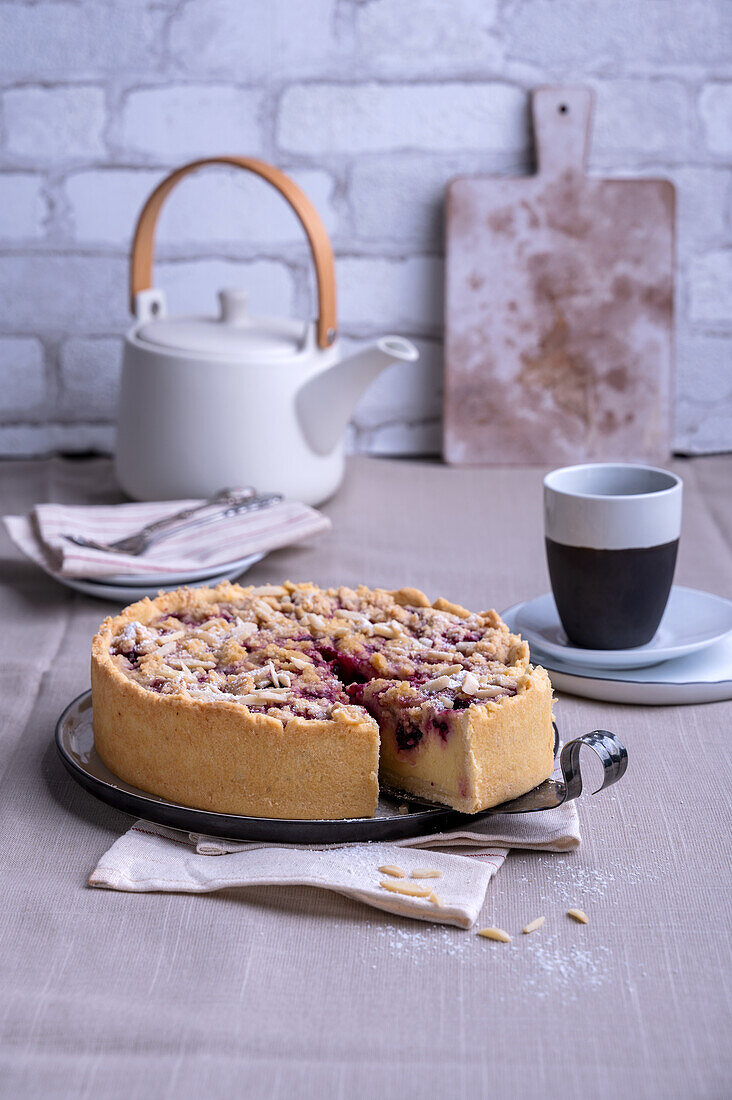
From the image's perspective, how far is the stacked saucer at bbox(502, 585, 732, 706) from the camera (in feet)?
3.11

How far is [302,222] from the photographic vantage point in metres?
1.38

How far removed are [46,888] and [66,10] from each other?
4.21 feet

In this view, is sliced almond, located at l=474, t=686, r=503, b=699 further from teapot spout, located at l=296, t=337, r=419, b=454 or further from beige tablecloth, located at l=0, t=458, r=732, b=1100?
teapot spout, located at l=296, t=337, r=419, b=454

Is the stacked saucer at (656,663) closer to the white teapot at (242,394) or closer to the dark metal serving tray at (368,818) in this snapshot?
the dark metal serving tray at (368,818)

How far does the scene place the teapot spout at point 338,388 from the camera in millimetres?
1358

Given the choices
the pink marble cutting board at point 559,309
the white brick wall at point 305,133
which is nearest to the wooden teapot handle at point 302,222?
the white brick wall at point 305,133

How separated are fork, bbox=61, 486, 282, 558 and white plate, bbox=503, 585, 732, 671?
1.20ft

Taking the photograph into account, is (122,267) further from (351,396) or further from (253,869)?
(253,869)

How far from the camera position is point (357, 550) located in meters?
1.35

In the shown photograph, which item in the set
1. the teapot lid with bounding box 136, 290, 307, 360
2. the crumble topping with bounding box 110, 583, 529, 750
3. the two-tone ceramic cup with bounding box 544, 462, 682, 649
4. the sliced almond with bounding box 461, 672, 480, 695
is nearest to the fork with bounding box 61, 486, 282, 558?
the teapot lid with bounding box 136, 290, 307, 360

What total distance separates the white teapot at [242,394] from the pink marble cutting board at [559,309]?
0.29 meters

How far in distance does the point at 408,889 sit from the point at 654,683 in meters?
0.34

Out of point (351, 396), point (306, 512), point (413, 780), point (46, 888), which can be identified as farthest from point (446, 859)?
point (351, 396)

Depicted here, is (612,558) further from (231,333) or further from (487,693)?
(231,333)
